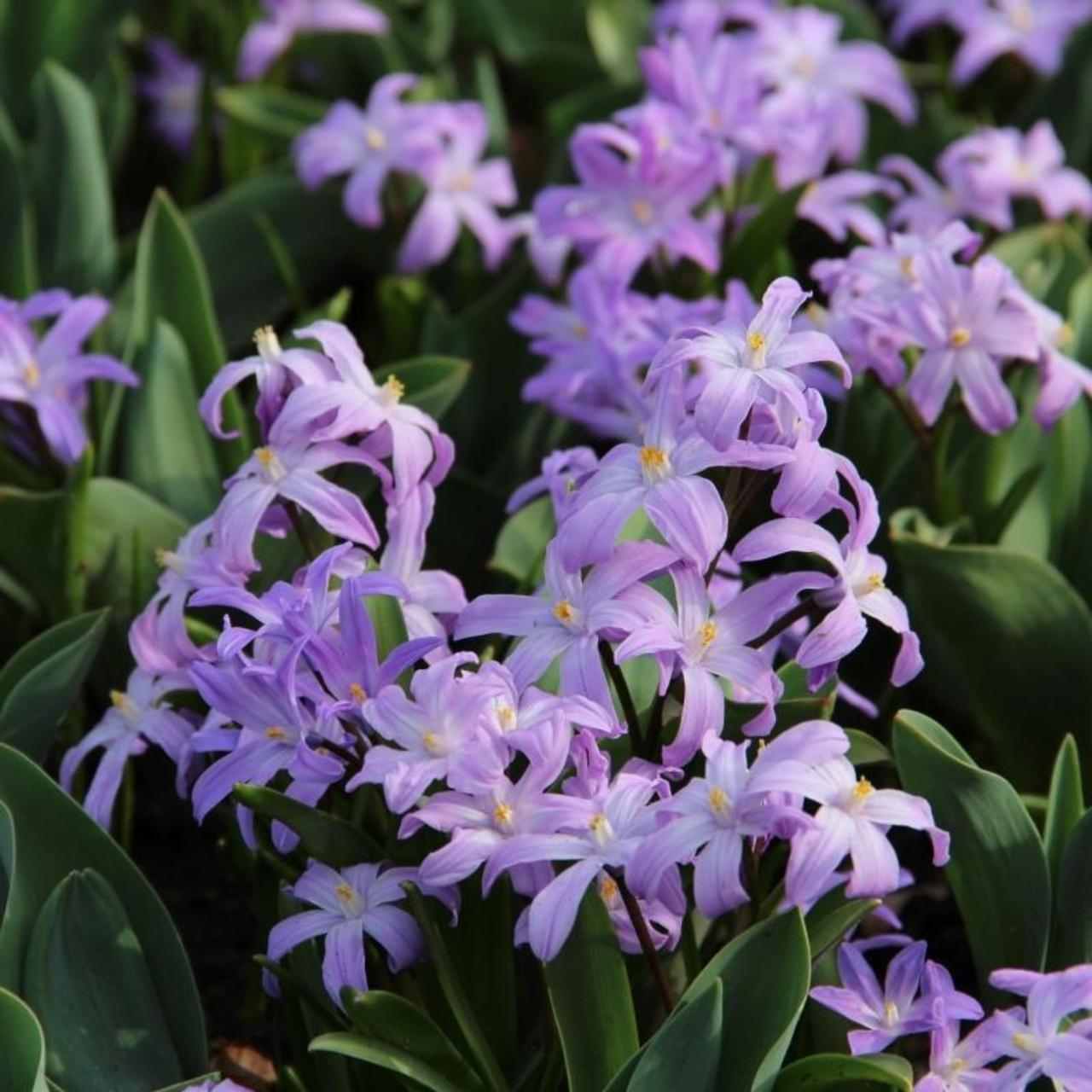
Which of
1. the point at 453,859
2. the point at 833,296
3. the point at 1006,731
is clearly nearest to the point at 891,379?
the point at 833,296

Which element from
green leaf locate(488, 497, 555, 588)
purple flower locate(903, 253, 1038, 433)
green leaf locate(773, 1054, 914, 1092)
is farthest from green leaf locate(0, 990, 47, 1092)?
purple flower locate(903, 253, 1038, 433)

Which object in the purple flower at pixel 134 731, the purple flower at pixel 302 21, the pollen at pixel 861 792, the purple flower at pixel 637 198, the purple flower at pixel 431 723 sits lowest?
the purple flower at pixel 134 731

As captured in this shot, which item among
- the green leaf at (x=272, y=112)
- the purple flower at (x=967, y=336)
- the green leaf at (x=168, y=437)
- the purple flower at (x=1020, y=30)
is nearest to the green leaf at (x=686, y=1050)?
the purple flower at (x=967, y=336)

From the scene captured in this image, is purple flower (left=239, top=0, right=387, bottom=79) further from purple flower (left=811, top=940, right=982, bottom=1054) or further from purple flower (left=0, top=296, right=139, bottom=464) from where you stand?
purple flower (left=811, top=940, right=982, bottom=1054)

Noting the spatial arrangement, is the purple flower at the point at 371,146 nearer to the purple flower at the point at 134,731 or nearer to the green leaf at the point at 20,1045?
the purple flower at the point at 134,731

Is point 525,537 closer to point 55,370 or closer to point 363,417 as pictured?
point 363,417
